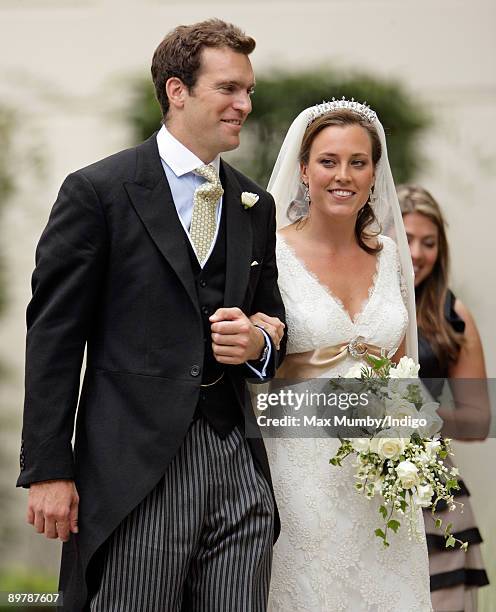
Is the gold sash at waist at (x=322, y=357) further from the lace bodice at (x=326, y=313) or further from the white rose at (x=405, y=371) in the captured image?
the white rose at (x=405, y=371)

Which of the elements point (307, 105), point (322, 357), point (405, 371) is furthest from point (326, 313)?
point (307, 105)

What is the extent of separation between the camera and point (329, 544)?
3520mm

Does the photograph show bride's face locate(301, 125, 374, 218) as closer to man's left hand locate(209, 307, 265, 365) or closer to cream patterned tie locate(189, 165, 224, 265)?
cream patterned tie locate(189, 165, 224, 265)

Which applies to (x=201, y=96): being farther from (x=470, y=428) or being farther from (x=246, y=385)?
(x=470, y=428)

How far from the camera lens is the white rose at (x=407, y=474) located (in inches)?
129

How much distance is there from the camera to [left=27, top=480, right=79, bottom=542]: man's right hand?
2.86m

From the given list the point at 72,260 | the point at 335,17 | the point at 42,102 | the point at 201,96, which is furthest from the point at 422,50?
the point at 72,260

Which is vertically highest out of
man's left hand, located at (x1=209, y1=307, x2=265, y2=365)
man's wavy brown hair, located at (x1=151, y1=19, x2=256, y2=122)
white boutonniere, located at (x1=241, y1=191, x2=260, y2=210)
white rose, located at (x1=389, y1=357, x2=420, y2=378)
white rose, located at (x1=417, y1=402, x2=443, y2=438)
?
man's wavy brown hair, located at (x1=151, y1=19, x2=256, y2=122)

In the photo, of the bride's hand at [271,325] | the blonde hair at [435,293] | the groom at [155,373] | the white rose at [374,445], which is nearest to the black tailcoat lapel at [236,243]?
the groom at [155,373]

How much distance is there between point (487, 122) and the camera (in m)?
5.48

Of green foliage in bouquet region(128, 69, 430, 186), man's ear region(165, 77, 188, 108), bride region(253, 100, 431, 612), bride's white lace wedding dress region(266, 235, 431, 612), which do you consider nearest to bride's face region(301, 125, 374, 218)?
bride region(253, 100, 431, 612)

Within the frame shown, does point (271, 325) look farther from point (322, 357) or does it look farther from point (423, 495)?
point (423, 495)

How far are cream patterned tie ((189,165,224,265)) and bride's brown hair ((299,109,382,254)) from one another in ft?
2.61

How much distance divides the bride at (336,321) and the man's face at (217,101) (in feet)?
2.41
